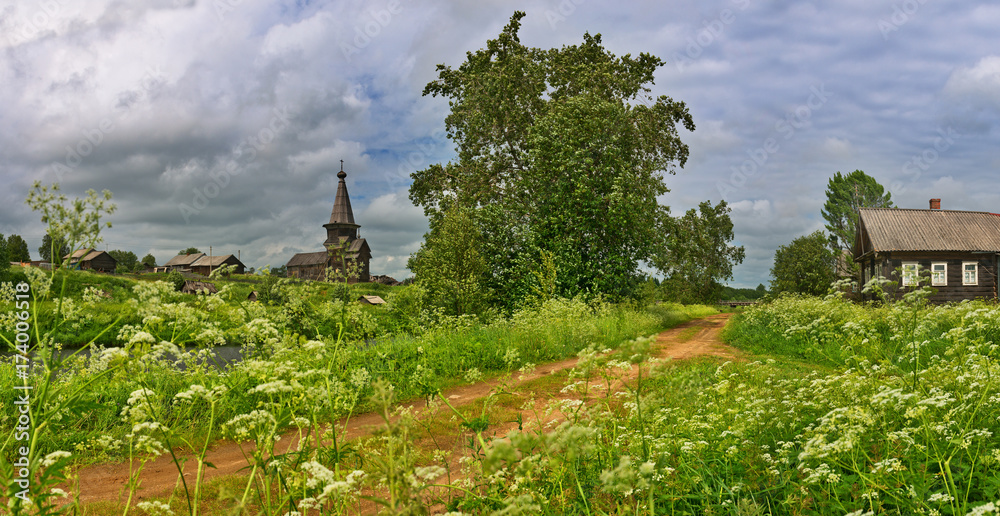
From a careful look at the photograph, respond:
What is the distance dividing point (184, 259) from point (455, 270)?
10287cm

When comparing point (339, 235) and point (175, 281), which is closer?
point (175, 281)

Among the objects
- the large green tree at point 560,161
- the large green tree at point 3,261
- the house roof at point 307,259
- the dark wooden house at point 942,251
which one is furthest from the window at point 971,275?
the house roof at point 307,259

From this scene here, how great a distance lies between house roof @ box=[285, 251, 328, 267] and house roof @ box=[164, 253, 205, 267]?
2365 cm

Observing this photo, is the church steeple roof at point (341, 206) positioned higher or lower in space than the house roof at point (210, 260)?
higher

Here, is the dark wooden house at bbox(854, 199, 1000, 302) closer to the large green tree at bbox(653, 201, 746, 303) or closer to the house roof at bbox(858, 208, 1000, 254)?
the house roof at bbox(858, 208, 1000, 254)

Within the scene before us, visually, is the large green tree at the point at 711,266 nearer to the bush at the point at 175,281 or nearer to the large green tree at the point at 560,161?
the large green tree at the point at 560,161

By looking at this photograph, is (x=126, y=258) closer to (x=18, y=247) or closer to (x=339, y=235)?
(x=18, y=247)

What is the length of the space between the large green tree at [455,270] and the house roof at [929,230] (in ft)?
73.5

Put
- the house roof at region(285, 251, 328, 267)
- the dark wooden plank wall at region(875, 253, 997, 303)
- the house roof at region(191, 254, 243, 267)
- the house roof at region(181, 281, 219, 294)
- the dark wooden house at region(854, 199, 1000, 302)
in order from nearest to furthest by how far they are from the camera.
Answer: the house roof at region(181, 281, 219, 294)
the dark wooden house at region(854, 199, 1000, 302)
the dark wooden plank wall at region(875, 253, 997, 303)
the house roof at region(285, 251, 328, 267)
the house roof at region(191, 254, 243, 267)

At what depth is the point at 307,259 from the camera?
88.9 metres

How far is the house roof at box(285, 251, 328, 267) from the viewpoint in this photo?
86.2 meters

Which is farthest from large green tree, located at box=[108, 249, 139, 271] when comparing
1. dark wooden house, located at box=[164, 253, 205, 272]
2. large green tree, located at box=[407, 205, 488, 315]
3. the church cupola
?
large green tree, located at box=[407, 205, 488, 315]

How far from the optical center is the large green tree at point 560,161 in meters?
19.7

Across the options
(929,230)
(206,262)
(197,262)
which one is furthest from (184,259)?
(929,230)
